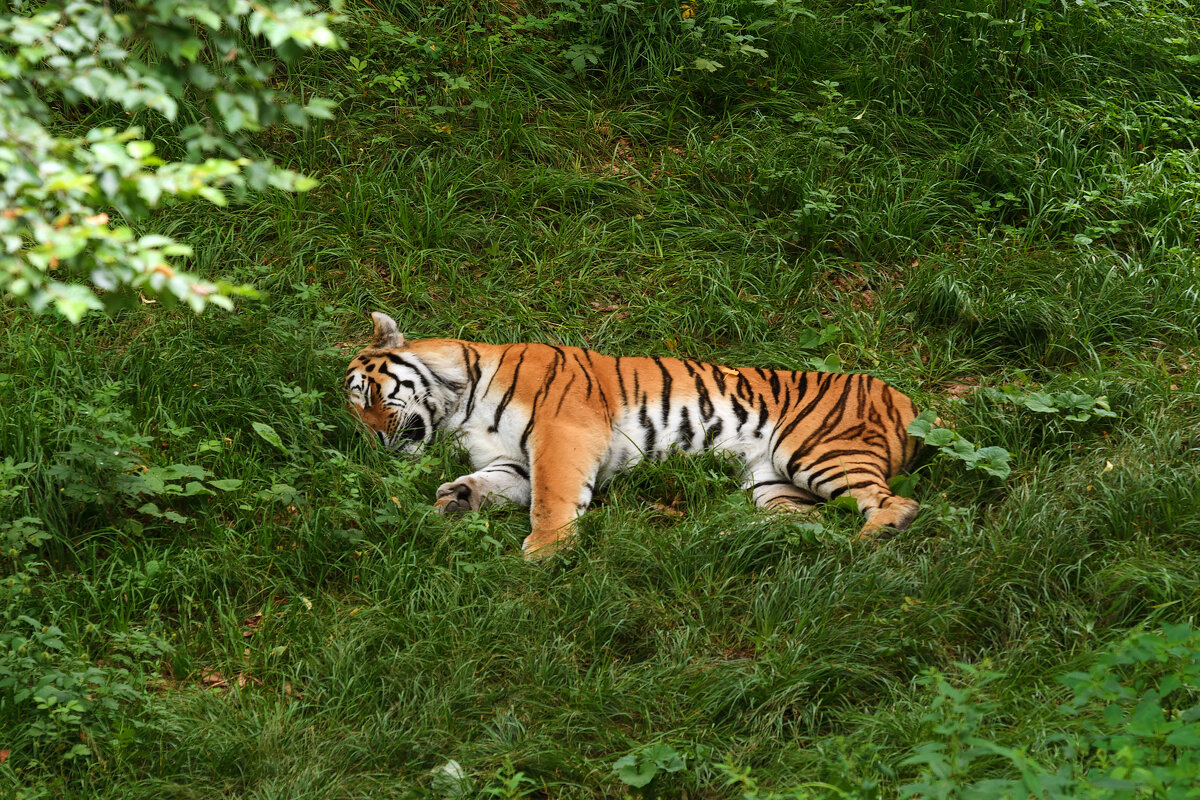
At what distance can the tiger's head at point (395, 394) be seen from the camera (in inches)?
189

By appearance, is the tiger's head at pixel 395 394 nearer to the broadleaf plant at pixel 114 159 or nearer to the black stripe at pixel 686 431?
the black stripe at pixel 686 431

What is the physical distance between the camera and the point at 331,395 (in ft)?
16.0

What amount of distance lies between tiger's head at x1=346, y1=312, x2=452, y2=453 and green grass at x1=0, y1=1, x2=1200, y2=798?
0.55ft

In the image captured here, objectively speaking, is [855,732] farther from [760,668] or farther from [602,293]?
[602,293]

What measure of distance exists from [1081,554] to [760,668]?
51.7 inches

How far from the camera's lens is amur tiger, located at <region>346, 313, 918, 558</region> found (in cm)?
455

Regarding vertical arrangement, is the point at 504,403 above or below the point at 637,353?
below

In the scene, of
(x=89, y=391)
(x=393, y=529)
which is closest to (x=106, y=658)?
(x=393, y=529)

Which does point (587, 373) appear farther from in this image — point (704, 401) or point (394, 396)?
point (394, 396)

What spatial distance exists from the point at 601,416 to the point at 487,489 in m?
0.63

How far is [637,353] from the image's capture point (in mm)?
5445

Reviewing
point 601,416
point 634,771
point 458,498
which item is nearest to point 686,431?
point 601,416

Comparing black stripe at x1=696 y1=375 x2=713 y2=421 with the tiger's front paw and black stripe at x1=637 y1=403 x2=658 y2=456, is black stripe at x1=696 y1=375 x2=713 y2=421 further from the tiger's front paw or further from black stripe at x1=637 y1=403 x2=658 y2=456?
the tiger's front paw

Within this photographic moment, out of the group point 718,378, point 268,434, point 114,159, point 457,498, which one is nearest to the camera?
point 114,159
